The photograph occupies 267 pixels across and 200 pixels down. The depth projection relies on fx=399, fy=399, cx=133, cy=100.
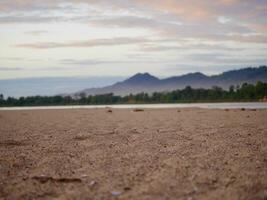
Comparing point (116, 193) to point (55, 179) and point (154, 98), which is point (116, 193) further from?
point (154, 98)

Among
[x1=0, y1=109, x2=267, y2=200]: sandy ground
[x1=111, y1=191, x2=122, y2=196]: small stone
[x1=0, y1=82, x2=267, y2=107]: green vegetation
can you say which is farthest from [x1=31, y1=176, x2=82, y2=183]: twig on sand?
[x1=0, y1=82, x2=267, y2=107]: green vegetation

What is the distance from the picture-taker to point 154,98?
102m

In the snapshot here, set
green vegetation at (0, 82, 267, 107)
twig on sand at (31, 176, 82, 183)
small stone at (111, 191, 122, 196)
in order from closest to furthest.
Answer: small stone at (111, 191, 122, 196)
twig on sand at (31, 176, 82, 183)
green vegetation at (0, 82, 267, 107)

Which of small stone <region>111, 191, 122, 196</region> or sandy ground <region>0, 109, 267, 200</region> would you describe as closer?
small stone <region>111, 191, 122, 196</region>

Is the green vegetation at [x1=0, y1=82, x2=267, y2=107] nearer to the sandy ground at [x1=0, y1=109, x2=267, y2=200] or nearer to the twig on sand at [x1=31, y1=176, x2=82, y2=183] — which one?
the sandy ground at [x1=0, y1=109, x2=267, y2=200]

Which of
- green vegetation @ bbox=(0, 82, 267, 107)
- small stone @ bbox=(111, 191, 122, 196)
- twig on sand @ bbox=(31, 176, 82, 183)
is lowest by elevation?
small stone @ bbox=(111, 191, 122, 196)

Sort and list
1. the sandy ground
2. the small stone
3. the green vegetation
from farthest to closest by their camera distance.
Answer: the green vegetation → the sandy ground → the small stone

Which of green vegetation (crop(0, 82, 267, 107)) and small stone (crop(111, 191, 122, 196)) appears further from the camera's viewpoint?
green vegetation (crop(0, 82, 267, 107))

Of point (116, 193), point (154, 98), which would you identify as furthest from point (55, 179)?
point (154, 98)

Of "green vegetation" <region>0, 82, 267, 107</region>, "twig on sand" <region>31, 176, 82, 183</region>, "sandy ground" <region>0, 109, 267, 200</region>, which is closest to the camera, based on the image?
"sandy ground" <region>0, 109, 267, 200</region>

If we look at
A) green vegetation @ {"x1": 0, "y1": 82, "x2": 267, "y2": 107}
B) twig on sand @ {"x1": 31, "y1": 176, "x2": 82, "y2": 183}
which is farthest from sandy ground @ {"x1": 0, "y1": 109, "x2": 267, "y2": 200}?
green vegetation @ {"x1": 0, "y1": 82, "x2": 267, "y2": 107}

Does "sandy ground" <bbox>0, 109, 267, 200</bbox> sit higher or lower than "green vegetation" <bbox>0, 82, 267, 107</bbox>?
lower

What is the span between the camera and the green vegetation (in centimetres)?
9181

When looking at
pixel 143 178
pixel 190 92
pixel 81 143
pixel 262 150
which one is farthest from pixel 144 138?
pixel 190 92
